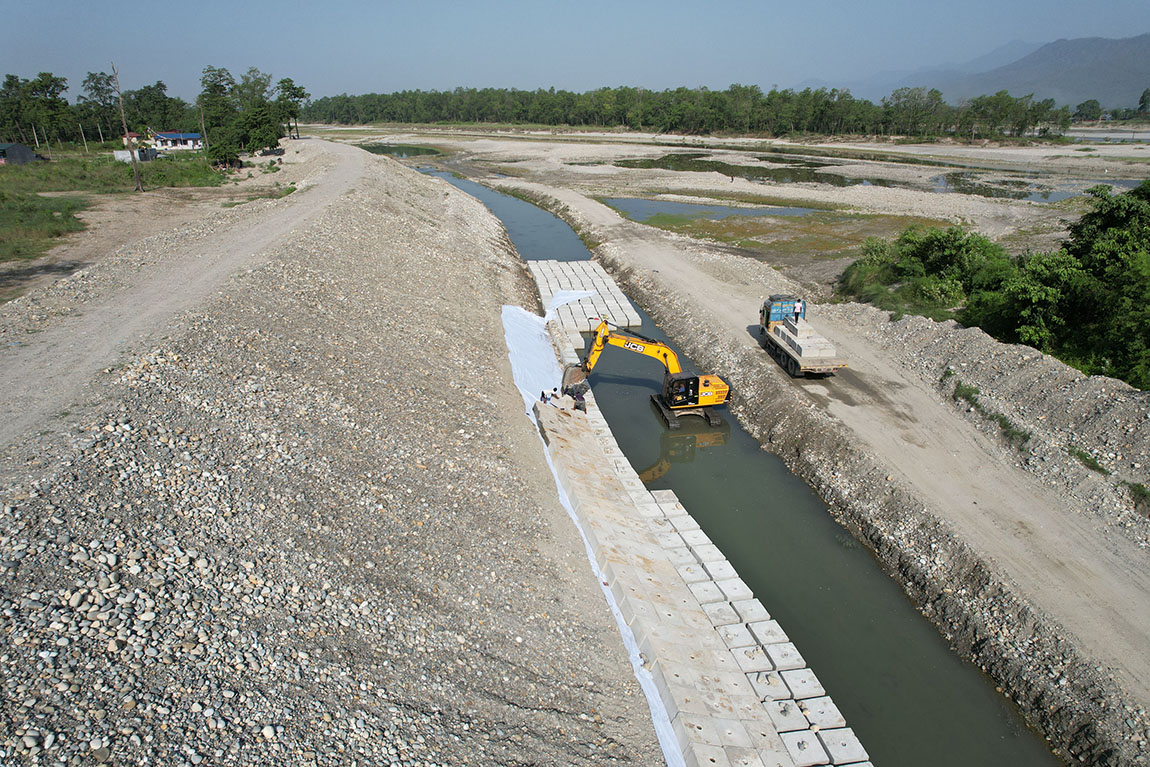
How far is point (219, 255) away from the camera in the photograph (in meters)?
24.3

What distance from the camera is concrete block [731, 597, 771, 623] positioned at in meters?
12.2

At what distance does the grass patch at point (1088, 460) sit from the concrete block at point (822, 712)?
415 inches

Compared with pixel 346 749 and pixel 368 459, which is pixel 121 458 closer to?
pixel 368 459

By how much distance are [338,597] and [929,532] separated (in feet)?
42.8

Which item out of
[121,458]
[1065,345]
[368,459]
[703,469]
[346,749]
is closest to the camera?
[346,749]

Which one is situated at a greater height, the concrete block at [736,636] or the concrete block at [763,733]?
the concrete block at [736,636]

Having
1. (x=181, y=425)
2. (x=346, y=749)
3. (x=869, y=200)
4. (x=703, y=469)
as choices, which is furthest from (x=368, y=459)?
(x=869, y=200)

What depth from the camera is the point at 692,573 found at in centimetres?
1326

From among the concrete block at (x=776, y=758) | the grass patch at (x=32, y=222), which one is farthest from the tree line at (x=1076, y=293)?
the grass patch at (x=32, y=222)

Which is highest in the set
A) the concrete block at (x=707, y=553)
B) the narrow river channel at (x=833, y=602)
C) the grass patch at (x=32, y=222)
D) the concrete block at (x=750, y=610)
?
the grass patch at (x=32, y=222)

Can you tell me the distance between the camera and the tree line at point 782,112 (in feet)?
362

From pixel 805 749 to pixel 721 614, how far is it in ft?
9.59

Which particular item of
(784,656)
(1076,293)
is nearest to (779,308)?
(1076,293)

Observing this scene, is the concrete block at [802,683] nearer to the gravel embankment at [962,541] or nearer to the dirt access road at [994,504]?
the gravel embankment at [962,541]
